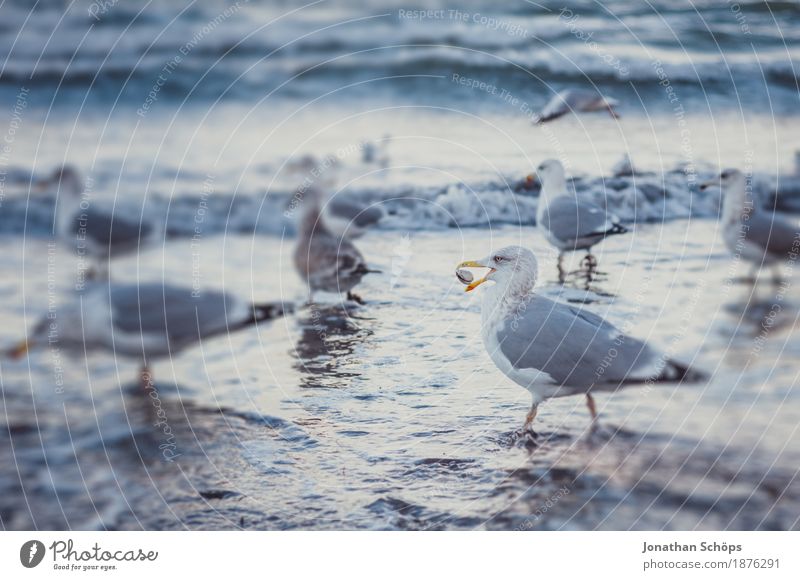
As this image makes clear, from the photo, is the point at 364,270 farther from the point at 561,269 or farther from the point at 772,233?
the point at 772,233

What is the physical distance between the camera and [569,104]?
2.44 metres

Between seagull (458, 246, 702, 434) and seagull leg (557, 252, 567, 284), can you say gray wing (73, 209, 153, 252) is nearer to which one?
seagull (458, 246, 702, 434)

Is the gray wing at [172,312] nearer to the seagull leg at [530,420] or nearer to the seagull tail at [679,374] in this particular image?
the seagull leg at [530,420]

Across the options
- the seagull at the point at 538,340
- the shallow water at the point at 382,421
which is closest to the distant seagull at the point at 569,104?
the shallow water at the point at 382,421

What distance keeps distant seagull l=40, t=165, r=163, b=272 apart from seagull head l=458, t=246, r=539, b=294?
2.90 feet

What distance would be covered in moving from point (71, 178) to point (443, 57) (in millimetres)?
1055

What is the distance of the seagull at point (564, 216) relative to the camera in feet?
7.82

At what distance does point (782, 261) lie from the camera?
8.14 ft

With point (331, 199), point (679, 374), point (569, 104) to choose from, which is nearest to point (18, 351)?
point (331, 199)

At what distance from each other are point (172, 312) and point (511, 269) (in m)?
0.89

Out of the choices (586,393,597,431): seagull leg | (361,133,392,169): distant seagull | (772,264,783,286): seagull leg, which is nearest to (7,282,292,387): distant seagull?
(361,133,392,169): distant seagull

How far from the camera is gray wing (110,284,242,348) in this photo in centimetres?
226

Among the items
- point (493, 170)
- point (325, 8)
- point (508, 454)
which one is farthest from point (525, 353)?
point (325, 8)

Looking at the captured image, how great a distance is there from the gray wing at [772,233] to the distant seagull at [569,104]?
21.4 inches
